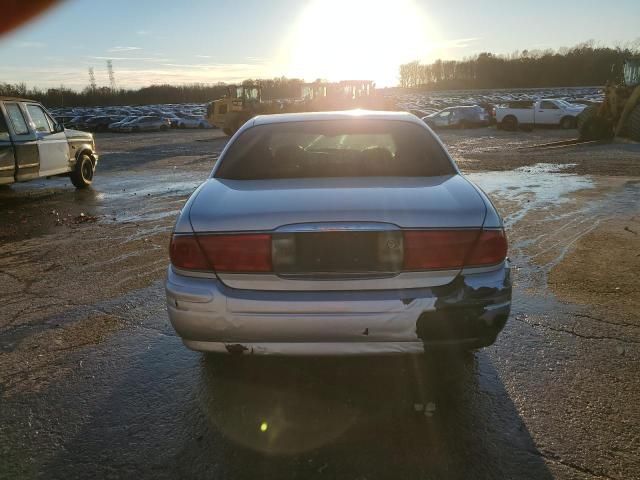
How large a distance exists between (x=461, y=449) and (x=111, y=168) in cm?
1516

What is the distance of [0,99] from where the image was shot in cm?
888

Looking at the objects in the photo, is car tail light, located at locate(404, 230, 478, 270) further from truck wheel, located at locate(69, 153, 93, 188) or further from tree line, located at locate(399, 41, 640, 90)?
tree line, located at locate(399, 41, 640, 90)

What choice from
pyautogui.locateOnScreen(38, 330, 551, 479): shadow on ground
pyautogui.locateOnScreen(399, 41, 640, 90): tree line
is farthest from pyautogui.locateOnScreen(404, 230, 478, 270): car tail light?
pyautogui.locateOnScreen(399, 41, 640, 90): tree line

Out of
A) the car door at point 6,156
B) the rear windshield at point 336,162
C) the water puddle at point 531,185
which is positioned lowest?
the water puddle at point 531,185

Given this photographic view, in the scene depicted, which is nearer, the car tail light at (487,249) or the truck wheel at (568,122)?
the car tail light at (487,249)

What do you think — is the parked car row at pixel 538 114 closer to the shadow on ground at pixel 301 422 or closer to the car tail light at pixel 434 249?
the shadow on ground at pixel 301 422

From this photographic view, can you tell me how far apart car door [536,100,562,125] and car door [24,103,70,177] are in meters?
23.7

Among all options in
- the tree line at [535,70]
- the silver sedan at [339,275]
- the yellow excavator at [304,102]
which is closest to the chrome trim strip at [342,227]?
the silver sedan at [339,275]

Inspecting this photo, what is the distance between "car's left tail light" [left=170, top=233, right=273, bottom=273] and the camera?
2.40 m

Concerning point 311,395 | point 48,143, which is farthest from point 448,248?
point 48,143

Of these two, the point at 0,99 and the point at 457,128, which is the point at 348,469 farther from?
the point at 457,128

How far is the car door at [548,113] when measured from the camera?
2647cm

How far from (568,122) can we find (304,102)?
13758 millimetres

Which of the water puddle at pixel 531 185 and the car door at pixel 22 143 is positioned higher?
the car door at pixel 22 143
